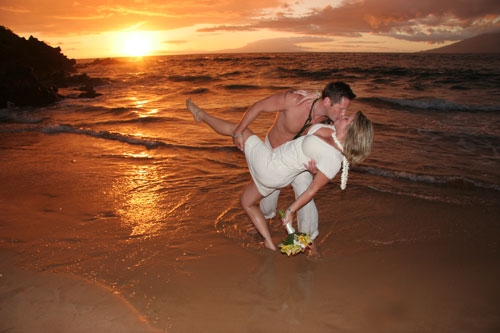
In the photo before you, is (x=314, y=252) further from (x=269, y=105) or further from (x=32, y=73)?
(x=32, y=73)

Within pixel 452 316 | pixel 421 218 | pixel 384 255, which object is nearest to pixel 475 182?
pixel 421 218

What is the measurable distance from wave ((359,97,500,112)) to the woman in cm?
1428

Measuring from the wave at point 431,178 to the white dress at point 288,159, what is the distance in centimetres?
394

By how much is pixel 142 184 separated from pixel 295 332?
4154 millimetres

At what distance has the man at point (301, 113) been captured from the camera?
137 inches

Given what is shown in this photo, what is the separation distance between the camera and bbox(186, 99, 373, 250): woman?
2.91 metres

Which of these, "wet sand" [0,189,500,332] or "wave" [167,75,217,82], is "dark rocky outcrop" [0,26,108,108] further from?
"wet sand" [0,189,500,332]

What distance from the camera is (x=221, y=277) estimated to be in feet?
Answer: 11.5

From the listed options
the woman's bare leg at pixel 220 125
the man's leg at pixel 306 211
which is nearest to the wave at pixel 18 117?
the woman's bare leg at pixel 220 125

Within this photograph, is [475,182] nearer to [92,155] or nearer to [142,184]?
[142,184]

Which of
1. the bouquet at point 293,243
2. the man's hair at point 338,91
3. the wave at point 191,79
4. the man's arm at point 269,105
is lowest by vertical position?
the bouquet at point 293,243

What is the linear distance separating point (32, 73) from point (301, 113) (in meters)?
18.9

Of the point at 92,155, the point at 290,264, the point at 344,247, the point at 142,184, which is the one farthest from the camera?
the point at 92,155

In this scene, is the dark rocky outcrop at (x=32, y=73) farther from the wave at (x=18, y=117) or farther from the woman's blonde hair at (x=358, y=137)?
the woman's blonde hair at (x=358, y=137)
